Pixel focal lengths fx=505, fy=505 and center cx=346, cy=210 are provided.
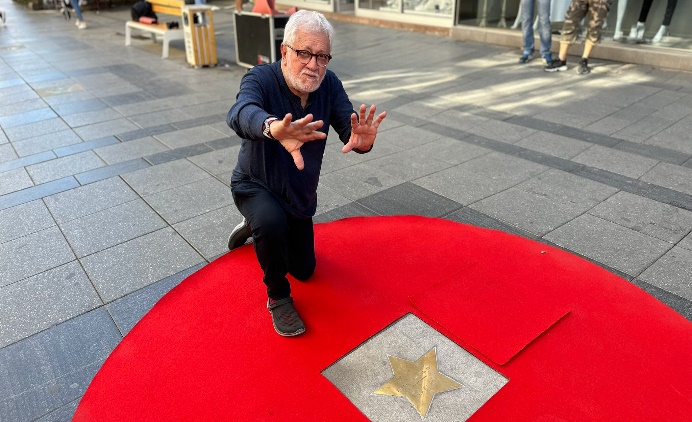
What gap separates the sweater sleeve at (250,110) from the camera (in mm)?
2350

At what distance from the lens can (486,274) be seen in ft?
10.4

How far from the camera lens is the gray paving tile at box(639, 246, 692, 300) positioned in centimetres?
312

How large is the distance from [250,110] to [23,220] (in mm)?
2770

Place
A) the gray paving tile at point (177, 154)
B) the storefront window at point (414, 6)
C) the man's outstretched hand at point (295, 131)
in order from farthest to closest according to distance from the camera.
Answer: the storefront window at point (414, 6)
the gray paving tile at point (177, 154)
the man's outstretched hand at point (295, 131)

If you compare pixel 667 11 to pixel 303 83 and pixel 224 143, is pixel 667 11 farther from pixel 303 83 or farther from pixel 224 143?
pixel 303 83

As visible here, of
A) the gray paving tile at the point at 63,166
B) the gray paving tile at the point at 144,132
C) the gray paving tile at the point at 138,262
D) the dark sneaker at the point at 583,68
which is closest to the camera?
the gray paving tile at the point at 138,262

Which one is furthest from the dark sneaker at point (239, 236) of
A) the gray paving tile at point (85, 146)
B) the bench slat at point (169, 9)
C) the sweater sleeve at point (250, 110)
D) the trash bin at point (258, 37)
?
the bench slat at point (169, 9)

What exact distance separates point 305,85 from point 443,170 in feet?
8.57

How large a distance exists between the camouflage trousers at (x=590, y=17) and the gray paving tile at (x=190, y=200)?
6216 mm

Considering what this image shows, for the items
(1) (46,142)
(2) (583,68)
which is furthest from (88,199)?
(2) (583,68)

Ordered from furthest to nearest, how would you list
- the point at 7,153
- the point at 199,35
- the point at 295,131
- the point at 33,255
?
the point at 199,35 < the point at 7,153 < the point at 33,255 < the point at 295,131

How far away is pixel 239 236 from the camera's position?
346cm

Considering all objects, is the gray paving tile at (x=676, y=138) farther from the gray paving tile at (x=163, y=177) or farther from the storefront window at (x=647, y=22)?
the gray paving tile at (x=163, y=177)

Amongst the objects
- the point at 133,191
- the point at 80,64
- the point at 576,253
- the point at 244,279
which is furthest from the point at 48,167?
the point at 80,64
